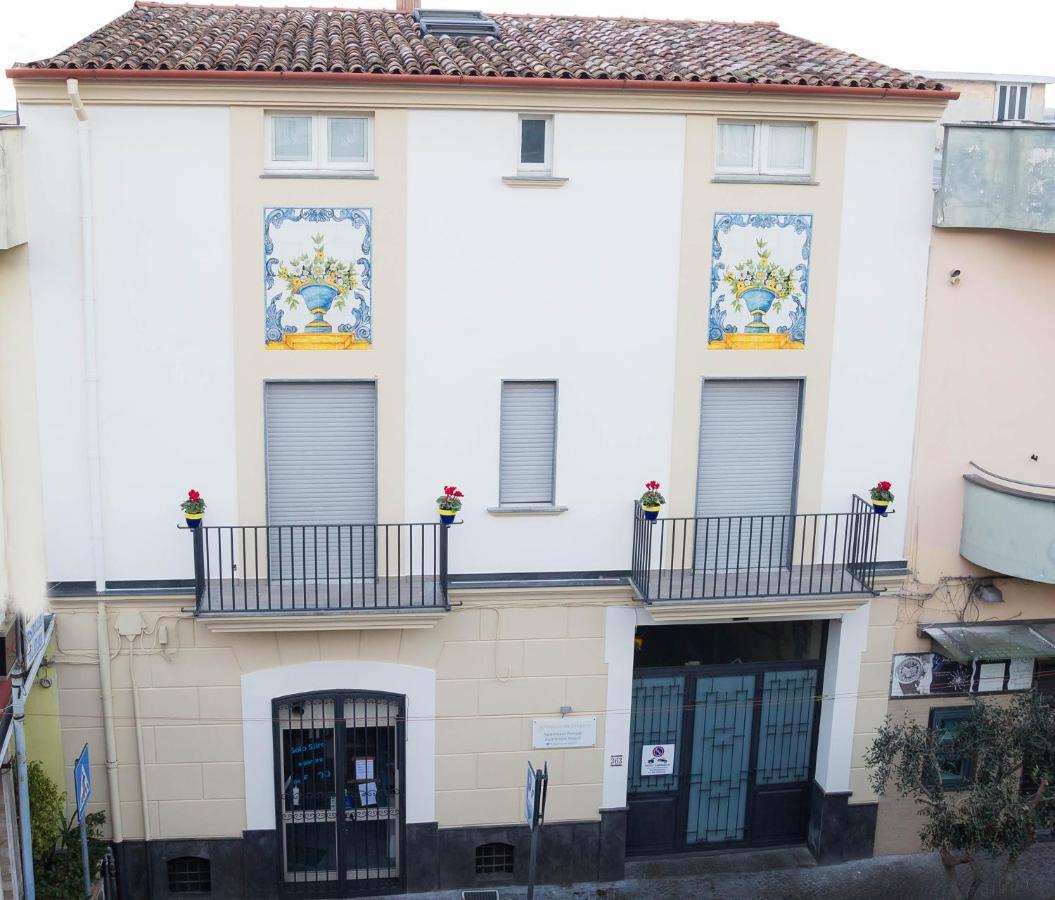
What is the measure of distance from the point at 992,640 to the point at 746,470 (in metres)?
3.87

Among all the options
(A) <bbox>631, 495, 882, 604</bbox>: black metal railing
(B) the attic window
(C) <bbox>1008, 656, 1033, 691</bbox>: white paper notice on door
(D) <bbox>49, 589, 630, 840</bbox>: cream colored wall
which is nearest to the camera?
(D) <bbox>49, 589, 630, 840</bbox>: cream colored wall

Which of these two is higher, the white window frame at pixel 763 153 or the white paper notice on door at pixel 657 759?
the white window frame at pixel 763 153

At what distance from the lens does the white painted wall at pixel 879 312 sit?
44.6 feet

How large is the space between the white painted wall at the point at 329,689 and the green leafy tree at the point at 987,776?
17.6 feet

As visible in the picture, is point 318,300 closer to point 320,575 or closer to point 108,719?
point 320,575

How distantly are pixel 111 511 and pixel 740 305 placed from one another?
24.7 feet

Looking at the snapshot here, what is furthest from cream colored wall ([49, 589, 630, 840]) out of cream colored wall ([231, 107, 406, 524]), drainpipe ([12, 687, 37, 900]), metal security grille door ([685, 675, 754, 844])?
drainpipe ([12, 687, 37, 900])

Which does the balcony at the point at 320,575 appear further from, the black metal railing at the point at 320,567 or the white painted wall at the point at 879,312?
the white painted wall at the point at 879,312

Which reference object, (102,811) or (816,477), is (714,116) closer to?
(816,477)

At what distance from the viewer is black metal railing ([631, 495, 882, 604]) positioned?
13805 mm

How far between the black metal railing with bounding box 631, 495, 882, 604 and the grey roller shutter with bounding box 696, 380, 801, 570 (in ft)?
0.08

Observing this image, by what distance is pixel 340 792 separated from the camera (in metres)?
14.4

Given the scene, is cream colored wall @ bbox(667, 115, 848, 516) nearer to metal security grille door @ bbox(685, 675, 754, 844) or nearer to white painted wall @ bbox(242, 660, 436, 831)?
metal security grille door @ bbox(685, 675, 754, 844)

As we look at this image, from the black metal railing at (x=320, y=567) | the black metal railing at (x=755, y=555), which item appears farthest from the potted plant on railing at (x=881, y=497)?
the black metal railing at (x=320, y=567)
